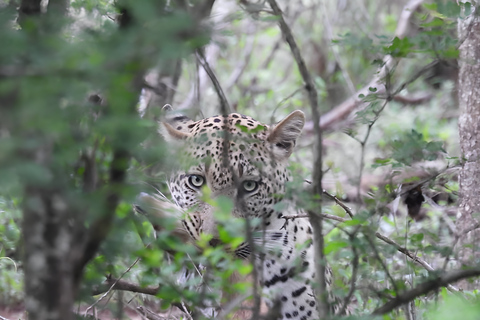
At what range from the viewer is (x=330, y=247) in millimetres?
2193

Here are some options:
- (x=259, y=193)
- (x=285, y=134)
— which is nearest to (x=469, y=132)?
(x=285, y=134)

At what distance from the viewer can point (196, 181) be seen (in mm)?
3539

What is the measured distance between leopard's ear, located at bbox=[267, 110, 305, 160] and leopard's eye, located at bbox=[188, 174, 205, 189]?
521 millimetres

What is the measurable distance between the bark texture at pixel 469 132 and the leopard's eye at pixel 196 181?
1.68 meters

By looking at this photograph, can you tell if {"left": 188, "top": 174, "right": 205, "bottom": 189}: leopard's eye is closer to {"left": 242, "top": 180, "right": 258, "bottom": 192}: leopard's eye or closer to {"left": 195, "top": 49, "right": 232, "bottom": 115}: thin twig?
{"left": 242, "top": 180, "right": 258, "bottom": 192}: leopard's eye

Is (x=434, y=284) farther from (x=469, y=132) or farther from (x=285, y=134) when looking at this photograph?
(x=469, y=132)

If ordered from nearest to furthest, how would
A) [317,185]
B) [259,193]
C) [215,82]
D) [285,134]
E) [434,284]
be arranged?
[434,284]
[317,185]
[215,82]
[259,193]
[285,134]

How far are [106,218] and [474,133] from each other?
283 centimetres

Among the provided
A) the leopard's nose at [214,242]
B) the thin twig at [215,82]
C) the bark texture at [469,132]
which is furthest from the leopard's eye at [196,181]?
Answer: the bark texture at [469,132]

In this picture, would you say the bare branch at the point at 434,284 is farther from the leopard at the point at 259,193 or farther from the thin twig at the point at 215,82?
the leopard at the point at 259,193

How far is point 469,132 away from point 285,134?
49.2 inches

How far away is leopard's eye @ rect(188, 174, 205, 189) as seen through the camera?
352 centimetres

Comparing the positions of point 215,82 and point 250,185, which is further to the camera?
point 250,185

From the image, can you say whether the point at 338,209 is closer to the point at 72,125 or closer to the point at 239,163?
the point at 239,163
